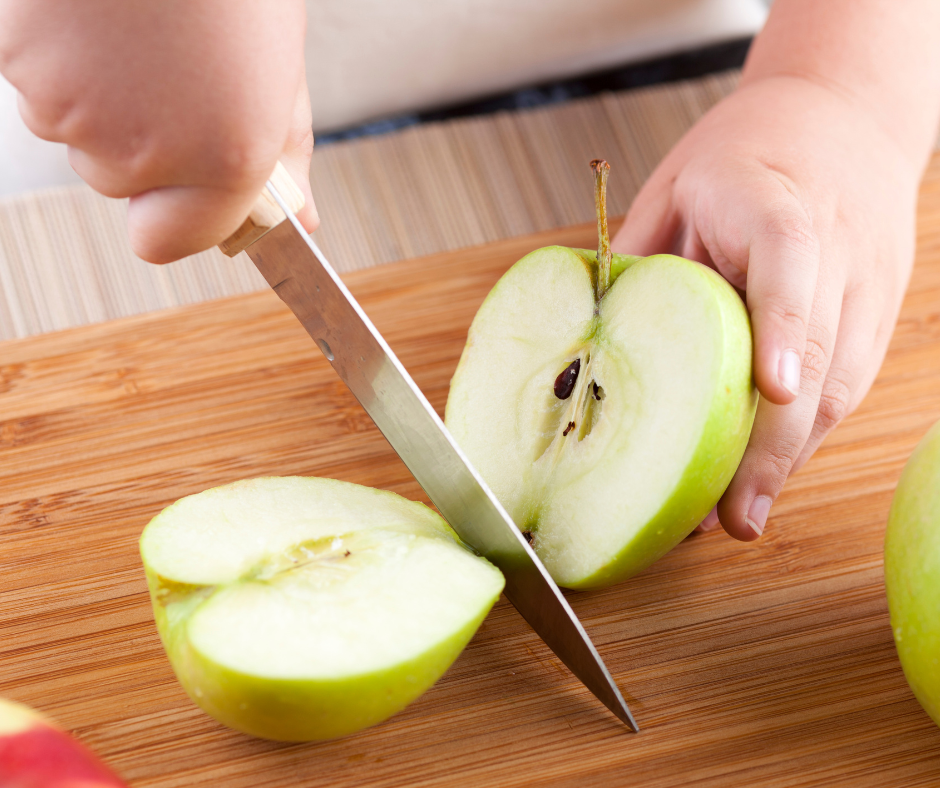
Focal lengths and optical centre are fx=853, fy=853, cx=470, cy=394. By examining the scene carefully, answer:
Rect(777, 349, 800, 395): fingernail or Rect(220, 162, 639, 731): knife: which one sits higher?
Rect(777, 349, 800, 395): fingernail

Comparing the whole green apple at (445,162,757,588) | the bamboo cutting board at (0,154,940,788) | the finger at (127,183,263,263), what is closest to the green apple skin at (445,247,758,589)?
the whole green apple at (445,162,757,588)

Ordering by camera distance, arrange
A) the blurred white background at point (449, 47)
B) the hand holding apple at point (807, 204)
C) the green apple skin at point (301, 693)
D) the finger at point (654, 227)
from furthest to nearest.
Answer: the blurred white background at point (449, 47)
the finger at point (654, 227)
the hand holding apple at point (807, 204)
the green apple skin at point (301, 693)

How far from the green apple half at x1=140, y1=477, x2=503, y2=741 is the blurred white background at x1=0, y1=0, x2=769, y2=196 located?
0.85m

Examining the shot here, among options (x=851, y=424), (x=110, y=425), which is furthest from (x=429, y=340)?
(x=851, y=424)

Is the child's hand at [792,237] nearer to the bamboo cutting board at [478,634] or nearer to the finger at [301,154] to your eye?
the bamboo cutting board at [478,634]

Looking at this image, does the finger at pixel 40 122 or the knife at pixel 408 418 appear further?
the knife at pixel 408 418

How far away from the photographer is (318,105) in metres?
1.42

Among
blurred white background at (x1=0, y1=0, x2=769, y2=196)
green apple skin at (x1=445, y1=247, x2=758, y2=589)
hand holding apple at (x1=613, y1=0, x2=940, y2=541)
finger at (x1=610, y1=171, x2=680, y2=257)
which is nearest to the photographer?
green apple skin at (x1=445, y1=247, x2=758, y2=589)

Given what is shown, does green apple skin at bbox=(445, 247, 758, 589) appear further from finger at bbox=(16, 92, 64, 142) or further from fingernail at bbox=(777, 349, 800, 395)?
finger at bbox=(16, 92, 64, 142)

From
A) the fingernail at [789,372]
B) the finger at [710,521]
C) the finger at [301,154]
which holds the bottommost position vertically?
the finger at [710,521]

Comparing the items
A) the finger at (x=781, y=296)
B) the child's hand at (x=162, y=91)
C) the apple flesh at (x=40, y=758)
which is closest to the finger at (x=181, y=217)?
the child's hand at (x=162, y=91)

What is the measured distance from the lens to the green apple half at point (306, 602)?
24.6 inches

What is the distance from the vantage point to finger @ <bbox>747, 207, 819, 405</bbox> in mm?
755

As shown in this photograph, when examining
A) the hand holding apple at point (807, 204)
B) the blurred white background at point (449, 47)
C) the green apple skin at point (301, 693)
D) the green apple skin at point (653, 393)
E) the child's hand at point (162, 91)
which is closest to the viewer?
the child's hand at point (162, 91)
